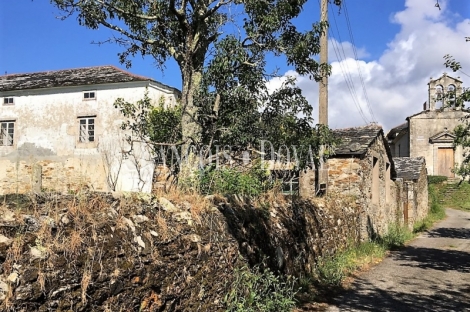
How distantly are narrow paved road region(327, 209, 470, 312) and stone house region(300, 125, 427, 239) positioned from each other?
157cm

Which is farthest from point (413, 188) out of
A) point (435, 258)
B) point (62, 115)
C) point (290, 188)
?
point (62, 115)

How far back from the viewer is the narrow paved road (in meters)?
7.13

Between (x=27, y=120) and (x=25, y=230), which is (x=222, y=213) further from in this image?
(x=27, y=120)

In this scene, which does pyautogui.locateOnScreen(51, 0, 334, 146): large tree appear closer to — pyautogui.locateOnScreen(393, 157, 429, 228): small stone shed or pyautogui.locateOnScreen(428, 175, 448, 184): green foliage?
pyautogui.locateOnScreen(393, 157, 429, 228): small stone shed

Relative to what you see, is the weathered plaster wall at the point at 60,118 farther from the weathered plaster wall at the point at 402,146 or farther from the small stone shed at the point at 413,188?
the weathered plaster wall at the point at 402,146

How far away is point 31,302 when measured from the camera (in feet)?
10.0

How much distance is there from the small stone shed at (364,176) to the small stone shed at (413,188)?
423 centimetres

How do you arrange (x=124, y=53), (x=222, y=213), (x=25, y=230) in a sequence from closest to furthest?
(x=25, y=230) → (x=222, y=213) → (x=124, y=53)

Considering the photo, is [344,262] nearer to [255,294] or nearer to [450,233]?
[255,294]

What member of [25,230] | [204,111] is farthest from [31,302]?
[204,111]

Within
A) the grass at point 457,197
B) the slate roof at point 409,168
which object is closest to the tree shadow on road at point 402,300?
the slate roof at point 409,168

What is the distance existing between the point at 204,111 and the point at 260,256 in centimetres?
393

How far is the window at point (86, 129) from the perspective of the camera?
20.9 meters

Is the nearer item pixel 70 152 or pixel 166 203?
pixel 166 203
